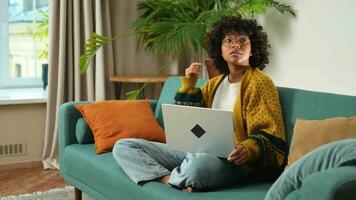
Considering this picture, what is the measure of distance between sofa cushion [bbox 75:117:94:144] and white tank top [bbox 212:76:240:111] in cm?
77

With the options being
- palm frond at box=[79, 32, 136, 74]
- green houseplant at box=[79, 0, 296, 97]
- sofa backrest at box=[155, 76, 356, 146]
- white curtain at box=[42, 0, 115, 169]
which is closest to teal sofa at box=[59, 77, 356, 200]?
sofa backrest at box=[155, 76, 356, 146]

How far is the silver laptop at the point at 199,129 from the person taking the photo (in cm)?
181

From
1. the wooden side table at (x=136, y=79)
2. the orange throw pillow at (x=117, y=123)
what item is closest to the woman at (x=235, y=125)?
the orange throw pillow at (x=117, y=123)

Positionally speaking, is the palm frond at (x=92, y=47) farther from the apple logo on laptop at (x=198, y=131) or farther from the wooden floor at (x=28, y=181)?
the apple logo on laptop at (x=198, y=131)

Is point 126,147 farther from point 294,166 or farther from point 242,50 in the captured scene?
point 294,166

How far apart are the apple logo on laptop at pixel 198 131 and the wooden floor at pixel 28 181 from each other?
1.64 meters

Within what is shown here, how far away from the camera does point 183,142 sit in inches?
77.6

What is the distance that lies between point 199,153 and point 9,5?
2598 mm

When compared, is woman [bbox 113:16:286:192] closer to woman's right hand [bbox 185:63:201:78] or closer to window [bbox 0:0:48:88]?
woman's right hand [bbox 185:63:201:78]

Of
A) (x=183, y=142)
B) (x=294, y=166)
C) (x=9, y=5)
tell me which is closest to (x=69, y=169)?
(x=183, y=142)

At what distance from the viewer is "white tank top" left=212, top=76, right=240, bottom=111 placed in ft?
7.02

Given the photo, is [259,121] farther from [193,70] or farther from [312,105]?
[193,70]

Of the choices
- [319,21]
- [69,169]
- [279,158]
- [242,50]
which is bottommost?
[69,169]

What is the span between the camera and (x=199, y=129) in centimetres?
187
